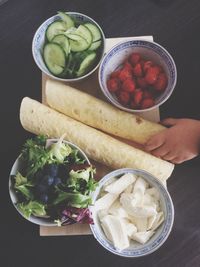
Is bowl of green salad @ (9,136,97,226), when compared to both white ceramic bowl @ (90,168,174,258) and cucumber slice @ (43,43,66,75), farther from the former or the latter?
cucumber slice @ (43,43,66,75)

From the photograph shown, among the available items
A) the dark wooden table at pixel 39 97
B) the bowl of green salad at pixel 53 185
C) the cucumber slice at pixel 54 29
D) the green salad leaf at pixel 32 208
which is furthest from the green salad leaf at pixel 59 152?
the cucumber slice at pixel 54 29

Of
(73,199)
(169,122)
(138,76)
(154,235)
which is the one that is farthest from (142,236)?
(138,76)

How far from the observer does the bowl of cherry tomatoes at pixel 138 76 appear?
3.87 feet

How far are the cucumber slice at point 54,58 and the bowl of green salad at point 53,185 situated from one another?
0.21 metres

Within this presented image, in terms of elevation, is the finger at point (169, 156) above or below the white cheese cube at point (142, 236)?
above

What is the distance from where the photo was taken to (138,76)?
1199 millimetres

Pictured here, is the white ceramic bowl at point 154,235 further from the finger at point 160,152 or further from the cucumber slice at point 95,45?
the cucumber slice at point 95,45

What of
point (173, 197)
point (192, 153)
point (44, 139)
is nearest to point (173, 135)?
point (192, 153)

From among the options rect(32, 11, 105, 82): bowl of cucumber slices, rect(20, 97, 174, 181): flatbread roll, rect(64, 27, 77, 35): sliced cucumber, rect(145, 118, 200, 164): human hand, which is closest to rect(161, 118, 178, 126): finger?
rect(145, 118, 200, 164): human hand

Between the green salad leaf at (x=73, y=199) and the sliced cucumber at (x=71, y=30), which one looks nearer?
the green salad leaf at (x=73, y=199)

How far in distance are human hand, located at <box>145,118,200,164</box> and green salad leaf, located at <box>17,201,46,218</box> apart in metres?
0.34

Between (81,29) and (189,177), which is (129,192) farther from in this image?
(81,29)

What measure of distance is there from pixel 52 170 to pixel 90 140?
0.18 metres

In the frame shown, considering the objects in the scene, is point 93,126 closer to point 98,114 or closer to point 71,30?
point 98,114
